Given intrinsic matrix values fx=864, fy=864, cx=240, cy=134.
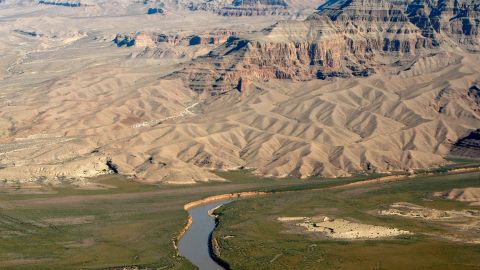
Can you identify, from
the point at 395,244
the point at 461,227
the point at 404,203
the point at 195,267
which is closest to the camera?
the point at 195,267

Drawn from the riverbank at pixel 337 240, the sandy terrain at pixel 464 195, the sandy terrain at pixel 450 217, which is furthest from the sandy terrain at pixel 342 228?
the sandy terrain at pixel 464 195

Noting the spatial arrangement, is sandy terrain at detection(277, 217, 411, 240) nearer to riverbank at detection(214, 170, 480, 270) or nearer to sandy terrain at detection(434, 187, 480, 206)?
riverbank at detection(214, 170, 480, 270)

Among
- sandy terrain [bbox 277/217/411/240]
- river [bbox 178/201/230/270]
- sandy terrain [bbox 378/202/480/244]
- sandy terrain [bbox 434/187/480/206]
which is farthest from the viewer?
sandy terrain [bbox 434/187/480/206]

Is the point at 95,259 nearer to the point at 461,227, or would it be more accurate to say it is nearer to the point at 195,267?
the point at 195,267

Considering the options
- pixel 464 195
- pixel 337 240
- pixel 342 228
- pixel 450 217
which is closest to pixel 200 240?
pixel 337 240

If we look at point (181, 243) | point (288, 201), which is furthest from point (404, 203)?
point (181, 243)

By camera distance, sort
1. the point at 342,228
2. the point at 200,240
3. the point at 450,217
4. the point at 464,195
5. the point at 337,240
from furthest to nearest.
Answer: the point at 464,195
the point at 450,217
the point at 342,228
the point at 200,240
the point at 337,240

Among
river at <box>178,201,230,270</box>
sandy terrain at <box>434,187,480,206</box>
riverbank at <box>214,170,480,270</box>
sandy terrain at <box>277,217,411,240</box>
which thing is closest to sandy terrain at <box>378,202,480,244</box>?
riverbank at <box>214,170,480,270</box>

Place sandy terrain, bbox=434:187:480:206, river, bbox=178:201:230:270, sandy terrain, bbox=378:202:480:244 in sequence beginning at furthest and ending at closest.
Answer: sandy terrain, bbox=434:187:480:206
sandy terrain, bbox=378:202:480:244
river, bbox=178:201:230:270

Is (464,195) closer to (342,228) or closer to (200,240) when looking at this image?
(342,228)
